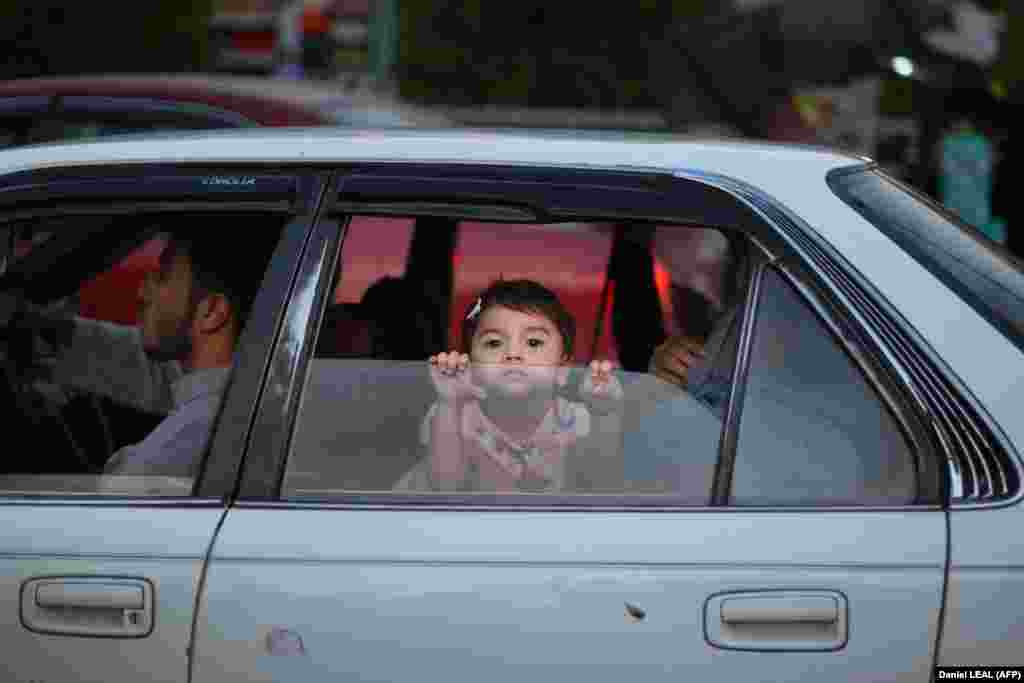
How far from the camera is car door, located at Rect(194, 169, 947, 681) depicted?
2.53 meters

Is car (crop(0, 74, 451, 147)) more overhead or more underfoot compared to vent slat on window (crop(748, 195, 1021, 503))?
more overhead

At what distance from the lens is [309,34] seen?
4116 centimetres

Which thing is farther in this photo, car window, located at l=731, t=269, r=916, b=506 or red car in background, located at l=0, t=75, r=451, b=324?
red car in background, located at l=0, t=75, r=451, b=324

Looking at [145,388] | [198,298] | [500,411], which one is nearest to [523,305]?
[500,411]

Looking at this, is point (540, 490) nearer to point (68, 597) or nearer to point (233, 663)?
point (233, 663)

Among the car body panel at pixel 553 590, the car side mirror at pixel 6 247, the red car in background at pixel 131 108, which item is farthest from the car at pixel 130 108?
the car body panel at pixel 553 590

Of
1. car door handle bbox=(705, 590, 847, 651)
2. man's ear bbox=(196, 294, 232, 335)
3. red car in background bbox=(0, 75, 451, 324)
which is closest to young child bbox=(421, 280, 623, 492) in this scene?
car door handle bbox=(705, 590, 847, 651)

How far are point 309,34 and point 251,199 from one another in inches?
1542

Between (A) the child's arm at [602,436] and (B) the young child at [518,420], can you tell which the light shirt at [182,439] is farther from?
(A) the child's arm at [602,436]

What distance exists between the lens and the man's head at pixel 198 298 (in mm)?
3488

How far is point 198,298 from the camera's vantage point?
3771 mm

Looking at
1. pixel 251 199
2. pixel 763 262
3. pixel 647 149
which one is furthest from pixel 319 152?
pixel 763 262

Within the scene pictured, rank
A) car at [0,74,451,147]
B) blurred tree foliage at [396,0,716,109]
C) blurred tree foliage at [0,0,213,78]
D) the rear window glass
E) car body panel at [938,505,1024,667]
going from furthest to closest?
blurred tree foliage at [396,0,716,109], blurred tree foliage at [0,0,213,78], car at [0,74,451,147], the rear window glass, car body panel at [938,505,1024,667]

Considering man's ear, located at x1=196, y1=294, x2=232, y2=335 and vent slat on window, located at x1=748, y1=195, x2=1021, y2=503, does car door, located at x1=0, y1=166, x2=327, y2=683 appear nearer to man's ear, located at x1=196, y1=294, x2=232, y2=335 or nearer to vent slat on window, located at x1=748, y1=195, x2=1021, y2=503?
man's ear, located at x1=196, y1=294, x2=232, y2=335
